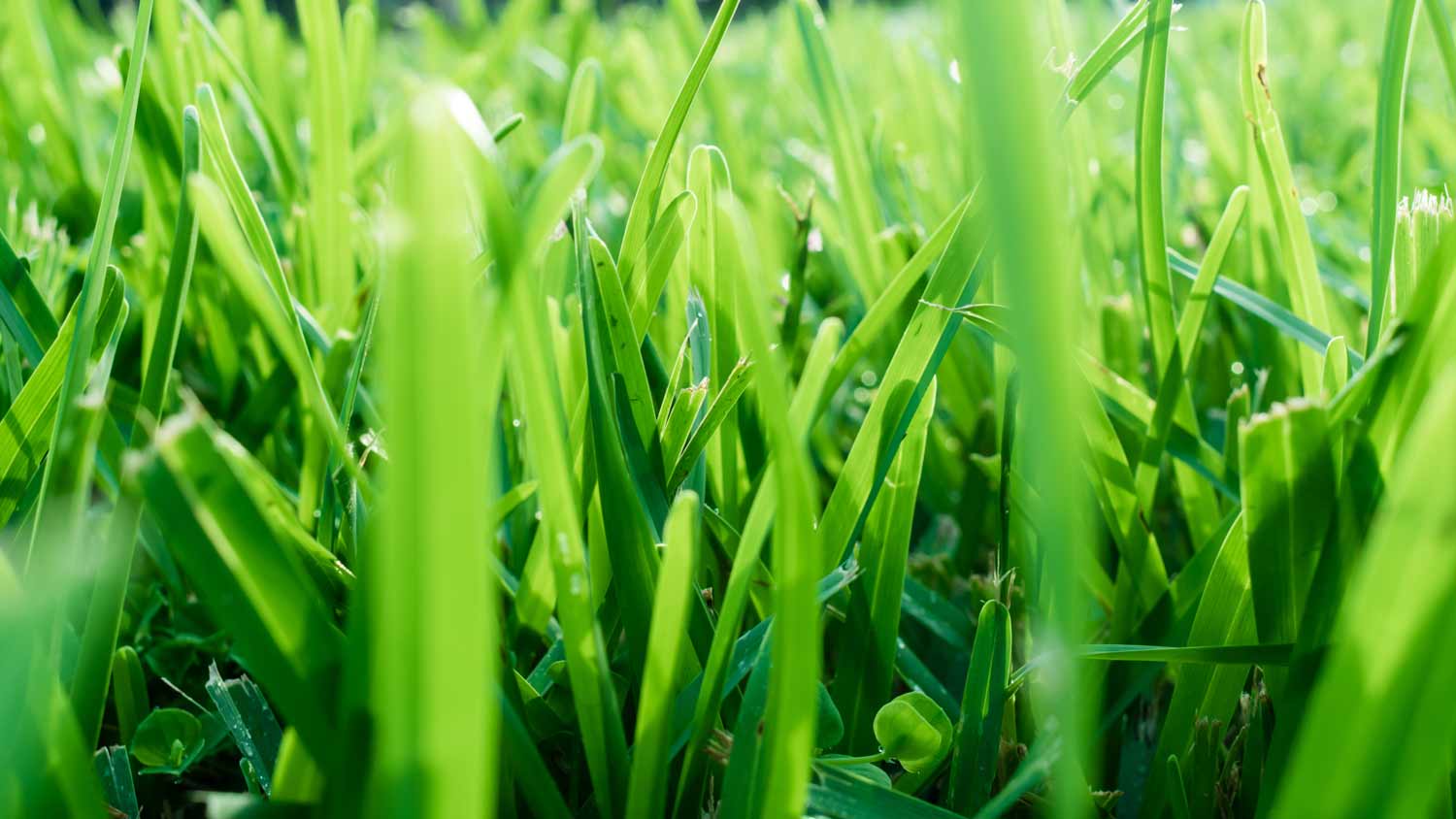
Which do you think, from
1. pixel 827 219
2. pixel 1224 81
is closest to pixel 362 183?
pixel 827 219

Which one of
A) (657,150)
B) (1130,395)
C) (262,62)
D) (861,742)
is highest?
(262,62)

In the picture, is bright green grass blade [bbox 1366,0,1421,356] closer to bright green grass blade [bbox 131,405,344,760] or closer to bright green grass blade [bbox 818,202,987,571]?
bright green grass blade [bbox 818,202,987,571]

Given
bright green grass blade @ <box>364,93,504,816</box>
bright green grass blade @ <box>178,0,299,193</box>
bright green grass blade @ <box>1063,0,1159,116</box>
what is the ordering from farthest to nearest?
bright green grass blade @ <box>178,0,299,193</box> → bright green grass blade @ <box>1063,0,1159,116</box> → bright green grass blade @ <box>364,93,504,816</box>

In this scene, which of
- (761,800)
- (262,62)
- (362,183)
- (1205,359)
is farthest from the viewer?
(262,62)

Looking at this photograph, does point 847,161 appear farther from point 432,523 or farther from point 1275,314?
point 432,523

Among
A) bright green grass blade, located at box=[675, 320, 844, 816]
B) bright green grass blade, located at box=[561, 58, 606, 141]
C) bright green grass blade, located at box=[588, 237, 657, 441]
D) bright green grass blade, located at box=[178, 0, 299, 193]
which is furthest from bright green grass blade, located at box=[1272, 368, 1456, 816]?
bright green grass blade, located at box=[178, 0, 299, 193]

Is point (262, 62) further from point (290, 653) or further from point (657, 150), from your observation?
point (290, 653)
